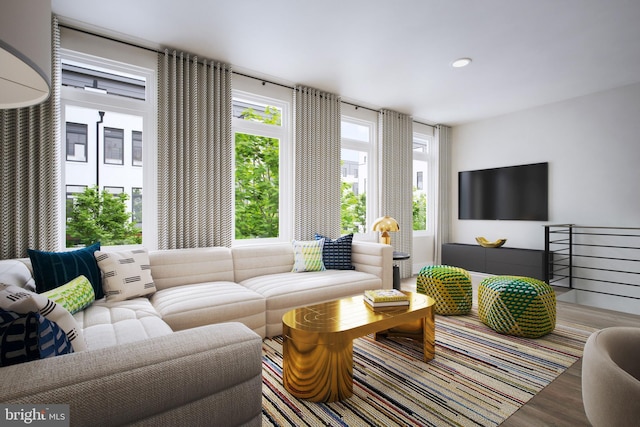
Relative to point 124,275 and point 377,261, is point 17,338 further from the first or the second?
point 377,261

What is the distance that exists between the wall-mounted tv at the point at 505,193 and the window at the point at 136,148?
17.0ft

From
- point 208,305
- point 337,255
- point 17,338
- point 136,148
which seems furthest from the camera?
point 337,255

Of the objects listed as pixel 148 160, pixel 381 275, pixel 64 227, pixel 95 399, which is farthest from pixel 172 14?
pixel 381 275

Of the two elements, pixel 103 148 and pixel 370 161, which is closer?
pixel 103 148

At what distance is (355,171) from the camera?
16.7 feet

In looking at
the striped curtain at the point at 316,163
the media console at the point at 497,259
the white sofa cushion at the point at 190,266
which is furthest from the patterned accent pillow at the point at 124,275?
the media console at the point at 497,259

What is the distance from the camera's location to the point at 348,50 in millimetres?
3311

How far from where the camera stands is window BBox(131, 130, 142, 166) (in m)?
3.30

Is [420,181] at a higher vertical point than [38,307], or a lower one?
higher

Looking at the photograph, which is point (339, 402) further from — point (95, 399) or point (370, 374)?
point (95, 399)

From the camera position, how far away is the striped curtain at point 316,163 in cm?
424

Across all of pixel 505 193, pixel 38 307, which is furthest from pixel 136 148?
pixel 505 193

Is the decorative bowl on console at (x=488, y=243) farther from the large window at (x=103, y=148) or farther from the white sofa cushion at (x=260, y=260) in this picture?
the large window at (x=103, y=148)

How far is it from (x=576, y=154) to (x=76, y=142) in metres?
6.09
